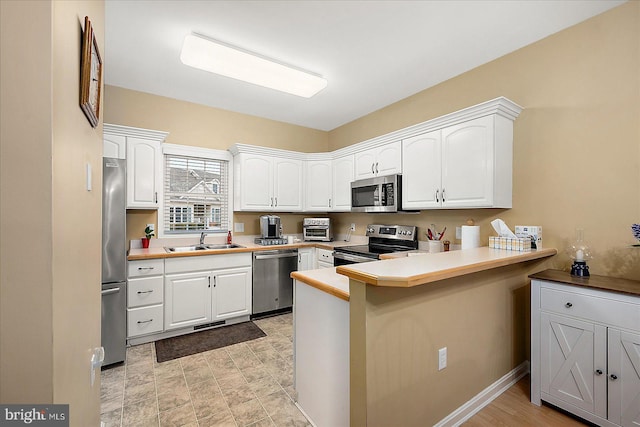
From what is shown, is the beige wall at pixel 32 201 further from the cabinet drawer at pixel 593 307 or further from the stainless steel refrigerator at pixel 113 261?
the cabinet drawer at pixel 593 307

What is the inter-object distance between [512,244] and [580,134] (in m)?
1.00

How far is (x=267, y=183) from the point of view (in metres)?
4.01

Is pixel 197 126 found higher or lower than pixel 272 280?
higher

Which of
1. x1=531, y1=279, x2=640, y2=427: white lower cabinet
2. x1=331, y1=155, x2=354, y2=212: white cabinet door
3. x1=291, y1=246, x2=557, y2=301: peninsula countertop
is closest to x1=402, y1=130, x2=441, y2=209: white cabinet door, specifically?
x1=331, y1=155, x2=354, y2=212: white cabinet door

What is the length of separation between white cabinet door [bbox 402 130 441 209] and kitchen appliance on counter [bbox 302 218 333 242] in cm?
149

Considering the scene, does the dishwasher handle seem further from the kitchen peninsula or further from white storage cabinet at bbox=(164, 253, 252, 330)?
the kitchen peninsula

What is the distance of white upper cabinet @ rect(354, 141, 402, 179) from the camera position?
128 inches

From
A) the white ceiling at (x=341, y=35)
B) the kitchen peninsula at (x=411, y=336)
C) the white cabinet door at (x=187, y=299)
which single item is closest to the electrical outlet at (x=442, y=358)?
the kitchen peninsula at (x=411, y=336)

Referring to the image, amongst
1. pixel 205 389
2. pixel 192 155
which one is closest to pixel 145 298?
pixel 205 389

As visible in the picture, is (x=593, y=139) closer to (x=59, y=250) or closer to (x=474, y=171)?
(x=474, y=171)

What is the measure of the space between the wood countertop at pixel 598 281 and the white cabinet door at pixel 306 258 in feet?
8.56

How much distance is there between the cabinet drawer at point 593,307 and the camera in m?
1.61

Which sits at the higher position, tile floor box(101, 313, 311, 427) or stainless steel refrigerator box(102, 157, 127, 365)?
stainless steel refrigerator box(102, 157, 127, 365)

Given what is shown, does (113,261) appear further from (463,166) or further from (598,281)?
(598,281)
